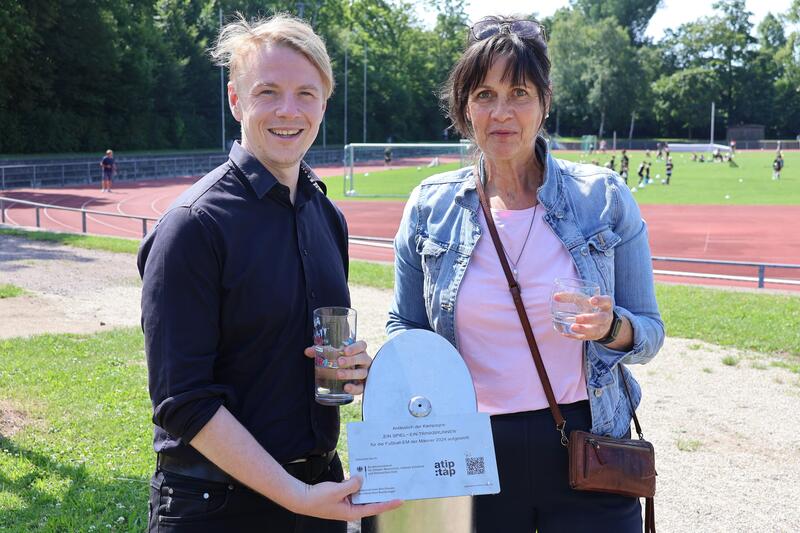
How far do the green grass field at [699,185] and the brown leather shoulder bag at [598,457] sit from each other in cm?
3079

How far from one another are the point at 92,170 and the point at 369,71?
A: 1742 inches

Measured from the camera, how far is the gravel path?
5.54 metres

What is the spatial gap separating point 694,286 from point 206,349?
41.0 feet

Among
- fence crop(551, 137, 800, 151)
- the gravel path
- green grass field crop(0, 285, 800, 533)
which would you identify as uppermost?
fence crop(551, 137, 800, 151)

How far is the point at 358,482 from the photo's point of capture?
215cm

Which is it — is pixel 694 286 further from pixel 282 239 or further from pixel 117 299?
pixel 282 239

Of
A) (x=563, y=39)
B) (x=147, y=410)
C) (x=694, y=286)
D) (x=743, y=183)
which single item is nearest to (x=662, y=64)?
(x=563, y=39)

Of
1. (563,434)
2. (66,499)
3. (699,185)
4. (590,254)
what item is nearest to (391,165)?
(699,185)

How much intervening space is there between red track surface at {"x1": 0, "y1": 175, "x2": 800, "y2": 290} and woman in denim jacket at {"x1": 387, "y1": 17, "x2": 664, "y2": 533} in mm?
12332

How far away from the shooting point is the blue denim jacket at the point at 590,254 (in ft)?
8.82

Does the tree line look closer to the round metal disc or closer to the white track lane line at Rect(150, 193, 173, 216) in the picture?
the white track lane line at Rect(150, 193, 173, 216)

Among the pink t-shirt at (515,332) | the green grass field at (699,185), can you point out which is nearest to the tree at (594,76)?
the green grass field at (699,185)

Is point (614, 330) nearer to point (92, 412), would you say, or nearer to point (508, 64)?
point (508, 64)

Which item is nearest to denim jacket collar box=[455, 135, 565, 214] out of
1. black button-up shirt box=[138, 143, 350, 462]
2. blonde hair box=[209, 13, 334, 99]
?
black button-up shirt box=[138, 143, 350, 462]
